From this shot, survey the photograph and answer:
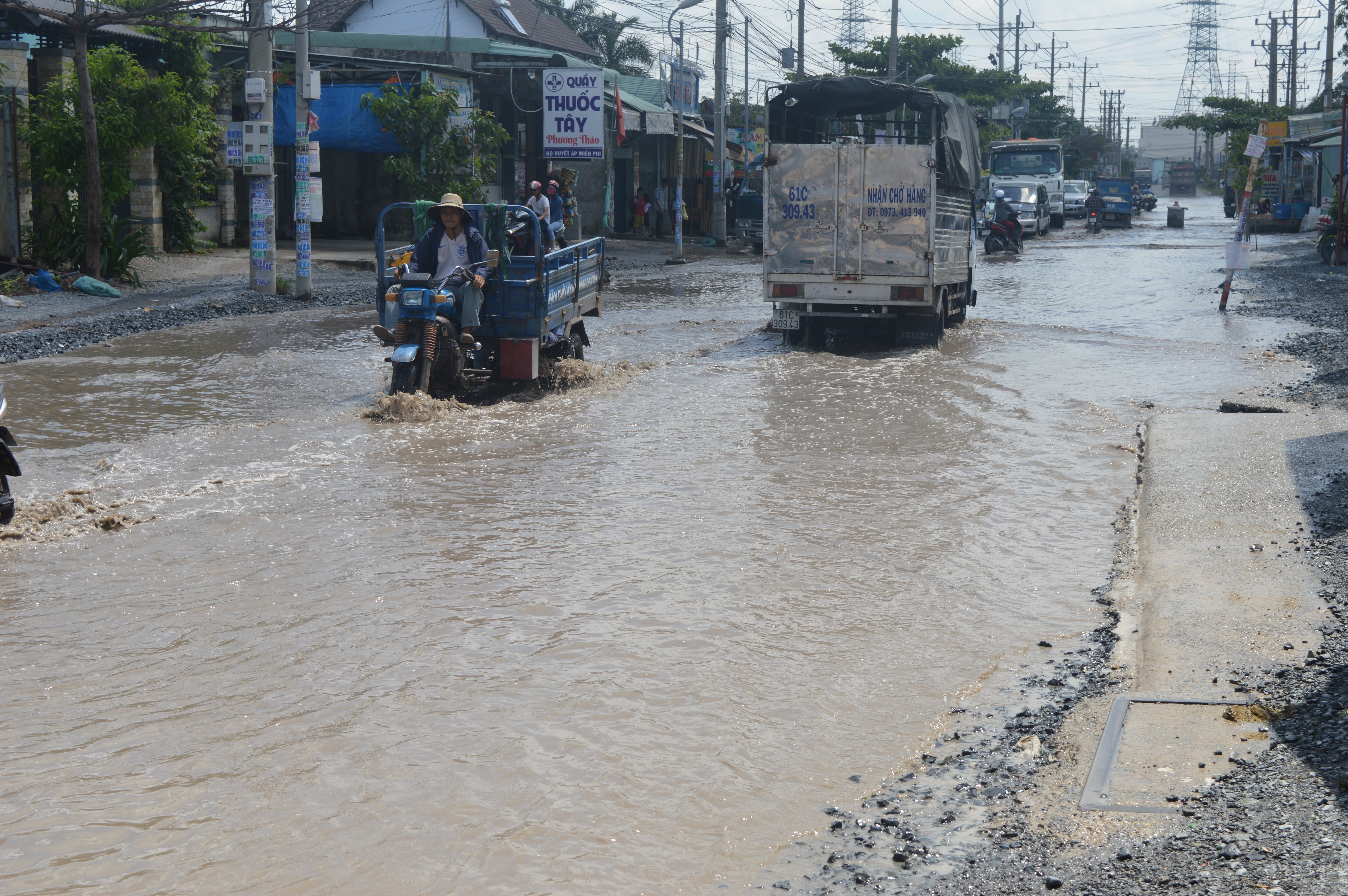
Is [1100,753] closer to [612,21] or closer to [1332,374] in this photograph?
[1332,374]

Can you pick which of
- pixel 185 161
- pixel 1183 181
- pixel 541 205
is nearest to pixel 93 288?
pixel 541 205

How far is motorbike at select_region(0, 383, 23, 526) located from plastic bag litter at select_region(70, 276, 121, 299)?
10764 mm

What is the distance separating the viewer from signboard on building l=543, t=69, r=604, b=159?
26.1 meters

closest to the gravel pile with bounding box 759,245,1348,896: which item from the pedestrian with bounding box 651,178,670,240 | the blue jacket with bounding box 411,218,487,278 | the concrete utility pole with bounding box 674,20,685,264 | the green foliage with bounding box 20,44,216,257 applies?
the blue jacket with bounding box 411,218,487,278

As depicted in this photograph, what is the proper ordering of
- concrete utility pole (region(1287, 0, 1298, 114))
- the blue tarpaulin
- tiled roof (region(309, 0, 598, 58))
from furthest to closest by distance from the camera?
concrete utility pole (region(1287, 0, 1298, 114)) < tiled roof (region(309, 0, 598, 58)) < the blue tarpaulin

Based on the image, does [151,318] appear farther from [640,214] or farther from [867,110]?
[640,214]

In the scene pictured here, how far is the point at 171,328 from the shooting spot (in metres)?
15.0

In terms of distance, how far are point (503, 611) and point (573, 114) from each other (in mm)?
22068

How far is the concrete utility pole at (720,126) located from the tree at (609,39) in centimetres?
1656

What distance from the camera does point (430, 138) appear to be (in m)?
26.3

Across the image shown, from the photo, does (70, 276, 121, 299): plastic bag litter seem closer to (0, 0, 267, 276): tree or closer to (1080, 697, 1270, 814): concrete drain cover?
(0, 0, 267, 276): tree

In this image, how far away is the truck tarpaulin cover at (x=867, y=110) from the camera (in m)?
15.0

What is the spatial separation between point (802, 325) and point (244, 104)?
1659cm

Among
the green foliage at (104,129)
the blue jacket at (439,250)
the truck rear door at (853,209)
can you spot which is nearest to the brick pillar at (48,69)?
the green foliage at (104,129)
